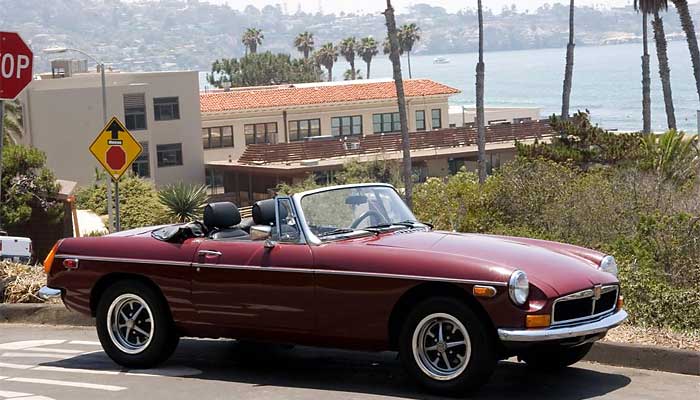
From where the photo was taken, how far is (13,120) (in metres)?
63.3

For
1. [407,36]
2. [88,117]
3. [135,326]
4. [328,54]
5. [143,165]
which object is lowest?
[143,165]

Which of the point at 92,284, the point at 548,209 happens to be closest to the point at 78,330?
the point at 92,284

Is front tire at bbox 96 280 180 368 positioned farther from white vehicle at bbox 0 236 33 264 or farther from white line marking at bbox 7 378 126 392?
white vehicle at bbox 0 236 33 264

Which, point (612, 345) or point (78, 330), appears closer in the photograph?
point (612, 345)

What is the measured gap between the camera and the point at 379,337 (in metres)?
8.56

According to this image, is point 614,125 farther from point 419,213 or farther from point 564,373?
point 564,373

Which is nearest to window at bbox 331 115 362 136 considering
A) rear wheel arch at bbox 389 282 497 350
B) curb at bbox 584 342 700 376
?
curb at bbox 584 342 700 376

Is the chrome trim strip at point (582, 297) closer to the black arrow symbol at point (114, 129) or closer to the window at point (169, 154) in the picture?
the black arrow symbol at point (114, 129)

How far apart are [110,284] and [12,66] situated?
5.15 meters

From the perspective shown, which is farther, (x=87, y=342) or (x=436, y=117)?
(x=436, y=117)

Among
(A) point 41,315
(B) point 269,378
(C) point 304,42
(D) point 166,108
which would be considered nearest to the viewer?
(B) point 269,378

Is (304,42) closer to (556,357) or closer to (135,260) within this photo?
(135,260)

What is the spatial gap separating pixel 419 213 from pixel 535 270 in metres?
14.0

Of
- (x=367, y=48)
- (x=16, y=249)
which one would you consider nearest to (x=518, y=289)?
(x=16, y=249)
